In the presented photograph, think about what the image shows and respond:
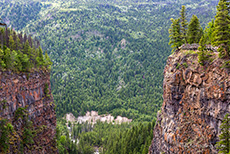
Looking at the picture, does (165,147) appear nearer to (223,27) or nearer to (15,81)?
(223,27)

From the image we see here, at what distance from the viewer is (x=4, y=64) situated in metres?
60.8

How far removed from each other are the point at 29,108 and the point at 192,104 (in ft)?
167

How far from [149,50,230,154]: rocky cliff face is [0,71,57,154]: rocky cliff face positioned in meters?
40.2

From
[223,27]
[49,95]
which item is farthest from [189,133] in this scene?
[49,95]

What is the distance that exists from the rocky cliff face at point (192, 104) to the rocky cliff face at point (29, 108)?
132ft

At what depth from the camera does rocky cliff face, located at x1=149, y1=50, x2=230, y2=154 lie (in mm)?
38719

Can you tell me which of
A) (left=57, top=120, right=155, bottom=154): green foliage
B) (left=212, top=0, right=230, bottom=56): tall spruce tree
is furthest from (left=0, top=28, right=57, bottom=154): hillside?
(left=212, top=0, right=230, bottom=56): tall spruce tree

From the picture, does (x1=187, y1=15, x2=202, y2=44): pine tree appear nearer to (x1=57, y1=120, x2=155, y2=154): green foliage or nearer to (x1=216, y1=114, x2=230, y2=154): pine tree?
(x1=216, y1=114, x2=230, y2=154): pine tree

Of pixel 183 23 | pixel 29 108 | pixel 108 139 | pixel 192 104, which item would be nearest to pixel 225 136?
pixel 192 104

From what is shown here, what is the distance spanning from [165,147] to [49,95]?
5044 cm

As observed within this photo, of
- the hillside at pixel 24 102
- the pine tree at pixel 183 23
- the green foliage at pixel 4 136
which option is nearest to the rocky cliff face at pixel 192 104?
the pine tree at pixel 183 23

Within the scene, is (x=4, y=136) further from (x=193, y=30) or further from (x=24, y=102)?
(x=193, y=30)

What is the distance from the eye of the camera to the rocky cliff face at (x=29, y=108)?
203 ft

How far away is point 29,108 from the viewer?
237ft
